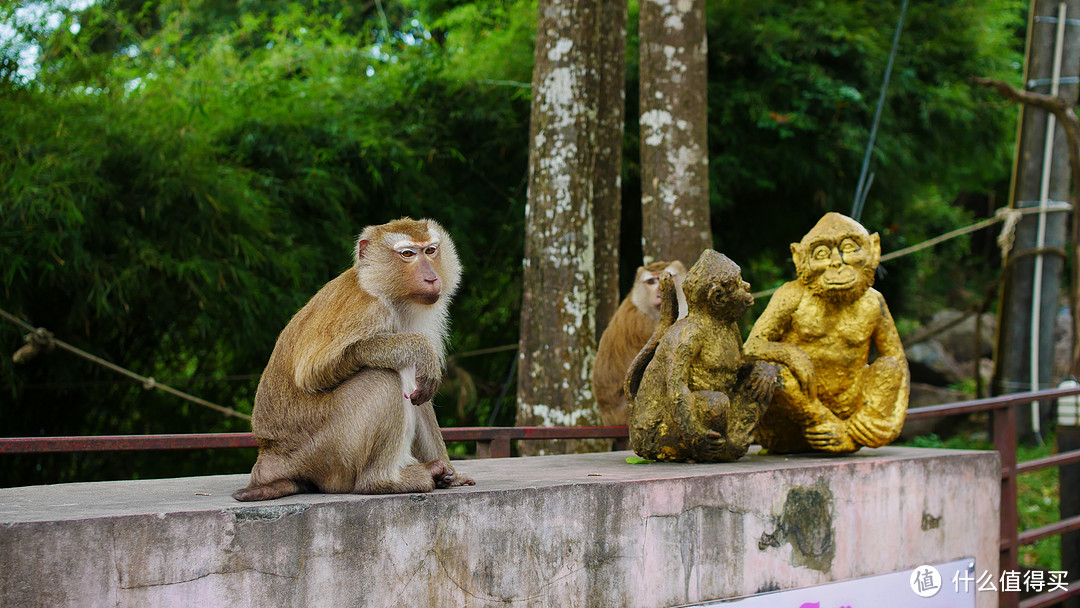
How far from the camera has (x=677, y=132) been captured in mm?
5180

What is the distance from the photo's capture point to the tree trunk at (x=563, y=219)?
5316 millimetres

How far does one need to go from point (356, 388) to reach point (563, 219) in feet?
9.10

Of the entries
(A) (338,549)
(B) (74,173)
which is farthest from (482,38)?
(A) (338,549)

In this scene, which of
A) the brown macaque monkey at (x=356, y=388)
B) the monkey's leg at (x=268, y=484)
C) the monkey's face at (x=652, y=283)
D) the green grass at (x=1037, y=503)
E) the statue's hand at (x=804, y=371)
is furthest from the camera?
the green grass at (x=1037, y=503)

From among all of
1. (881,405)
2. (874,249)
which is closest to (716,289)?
(874,249)

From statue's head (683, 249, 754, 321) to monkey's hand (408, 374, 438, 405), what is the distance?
1.44m

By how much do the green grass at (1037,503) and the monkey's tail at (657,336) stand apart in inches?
157

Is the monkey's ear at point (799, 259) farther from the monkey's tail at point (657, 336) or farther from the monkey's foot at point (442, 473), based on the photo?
the monkey's foot at point (442, 473)

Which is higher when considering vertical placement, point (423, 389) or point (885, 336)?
point (885, 336)

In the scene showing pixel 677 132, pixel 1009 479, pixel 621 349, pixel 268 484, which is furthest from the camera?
pixel 621 349

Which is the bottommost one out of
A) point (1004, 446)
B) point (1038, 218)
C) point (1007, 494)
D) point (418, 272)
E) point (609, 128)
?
point (1007, 494)

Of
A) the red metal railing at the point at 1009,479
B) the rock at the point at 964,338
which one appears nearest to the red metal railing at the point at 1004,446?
the red metal railing at the point at 1009,479

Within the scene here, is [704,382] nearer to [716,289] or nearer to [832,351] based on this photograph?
[716,289]

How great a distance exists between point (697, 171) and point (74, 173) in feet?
11.9
